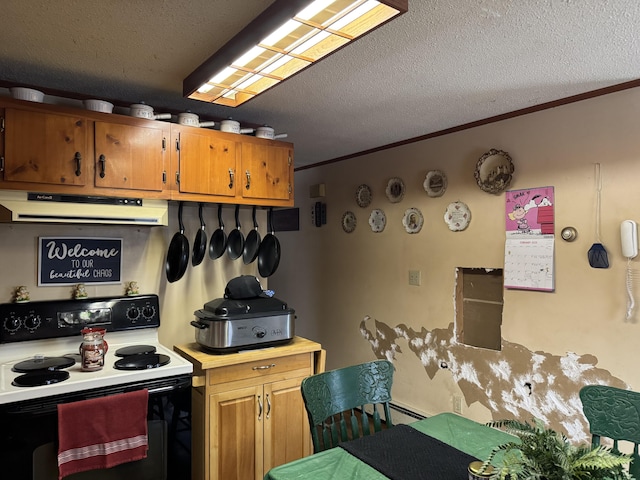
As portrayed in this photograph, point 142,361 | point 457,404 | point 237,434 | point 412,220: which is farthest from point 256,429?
point 412,220

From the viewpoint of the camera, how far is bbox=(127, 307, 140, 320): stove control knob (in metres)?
2.47

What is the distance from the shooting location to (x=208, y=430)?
2219 mm

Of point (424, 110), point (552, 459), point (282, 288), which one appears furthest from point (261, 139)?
point (282, 288)

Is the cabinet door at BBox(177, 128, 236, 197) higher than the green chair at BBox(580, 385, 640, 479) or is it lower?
higher

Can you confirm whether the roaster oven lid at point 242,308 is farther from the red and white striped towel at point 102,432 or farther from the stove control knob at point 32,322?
the stove control knob at point 32,322

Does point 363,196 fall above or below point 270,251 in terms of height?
above

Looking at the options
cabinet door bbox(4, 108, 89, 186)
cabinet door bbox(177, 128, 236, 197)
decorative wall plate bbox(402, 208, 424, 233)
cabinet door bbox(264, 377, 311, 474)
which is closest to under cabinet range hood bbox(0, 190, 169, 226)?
cabinet door bbox(4, 108, 89, 186)

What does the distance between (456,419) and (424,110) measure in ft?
5.64

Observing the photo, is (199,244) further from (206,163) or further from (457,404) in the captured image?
(457,404)

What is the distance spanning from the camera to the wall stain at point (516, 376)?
7.71 feet

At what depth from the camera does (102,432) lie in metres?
1.82

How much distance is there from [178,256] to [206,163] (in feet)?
1.86

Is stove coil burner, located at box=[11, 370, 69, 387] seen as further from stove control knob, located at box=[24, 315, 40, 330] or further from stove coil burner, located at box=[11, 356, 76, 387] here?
stove control knob, located at box=[24, 315, 40, 330]

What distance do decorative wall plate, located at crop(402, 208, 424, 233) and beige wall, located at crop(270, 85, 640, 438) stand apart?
4cm
